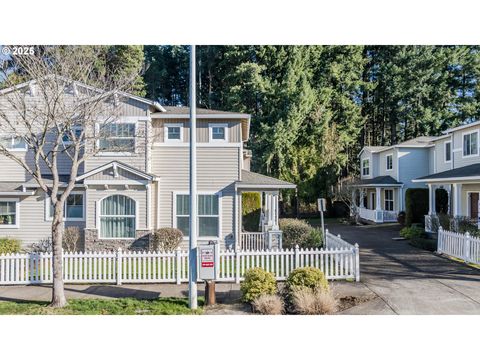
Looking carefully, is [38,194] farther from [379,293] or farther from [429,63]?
[429,63]

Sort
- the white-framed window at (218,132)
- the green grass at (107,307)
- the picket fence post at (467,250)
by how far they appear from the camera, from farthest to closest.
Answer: the white-framed window at (218,132) < the picket fence post at (467,250) < the green grass at (107,307)

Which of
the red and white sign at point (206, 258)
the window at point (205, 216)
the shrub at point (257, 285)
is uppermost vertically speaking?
the window at point (205, 216)

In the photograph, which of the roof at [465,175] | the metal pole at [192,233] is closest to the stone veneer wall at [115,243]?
the metal pole at [192,233]

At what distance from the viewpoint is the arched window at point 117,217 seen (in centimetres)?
1241

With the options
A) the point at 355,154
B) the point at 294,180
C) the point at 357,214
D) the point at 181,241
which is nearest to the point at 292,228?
the point at 181,241

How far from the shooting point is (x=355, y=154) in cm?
3275

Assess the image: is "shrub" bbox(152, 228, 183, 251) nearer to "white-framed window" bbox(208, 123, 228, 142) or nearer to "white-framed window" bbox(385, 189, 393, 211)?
"white-framed window" bbox(208, 123, 228, 142)

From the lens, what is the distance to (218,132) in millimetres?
13008

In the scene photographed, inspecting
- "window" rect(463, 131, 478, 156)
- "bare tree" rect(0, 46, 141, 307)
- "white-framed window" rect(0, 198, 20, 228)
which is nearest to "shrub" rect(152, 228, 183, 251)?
"bare tree" rect(0, 46, 141, 307)

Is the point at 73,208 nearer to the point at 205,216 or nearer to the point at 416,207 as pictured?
the point at 205,216

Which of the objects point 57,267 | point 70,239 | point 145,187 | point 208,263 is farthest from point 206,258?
point 70,239

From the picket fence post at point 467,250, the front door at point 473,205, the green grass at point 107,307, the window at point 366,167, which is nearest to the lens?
the green grass at point 107,307

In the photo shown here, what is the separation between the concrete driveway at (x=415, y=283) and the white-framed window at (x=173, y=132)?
7423 millimetres

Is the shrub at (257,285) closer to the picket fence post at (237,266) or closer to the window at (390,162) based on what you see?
the picket fence post at (237,266)
